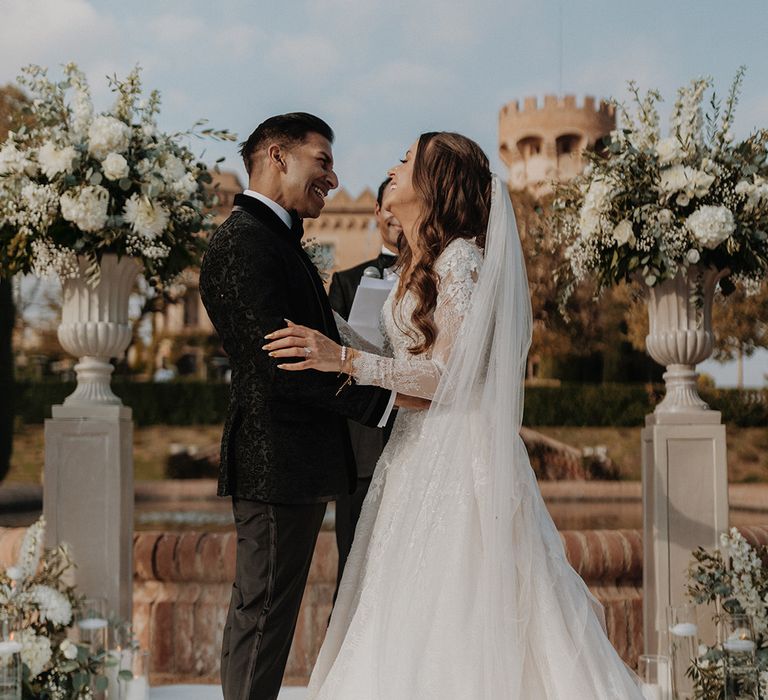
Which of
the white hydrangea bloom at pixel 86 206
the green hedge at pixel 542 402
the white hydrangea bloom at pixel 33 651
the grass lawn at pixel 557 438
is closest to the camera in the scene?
the white hydrangea bloom at pixel 33 651

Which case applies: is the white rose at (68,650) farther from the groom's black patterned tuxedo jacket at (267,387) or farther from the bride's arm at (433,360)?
the bride's arm at (433,360)

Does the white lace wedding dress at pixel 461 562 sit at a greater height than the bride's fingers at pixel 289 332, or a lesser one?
lesser

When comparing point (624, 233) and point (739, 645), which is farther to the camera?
point (624, 233)

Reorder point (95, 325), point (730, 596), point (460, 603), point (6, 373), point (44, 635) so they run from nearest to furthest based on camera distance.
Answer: point (460, 603) → point (44, 635) → point (730, 596) → point (95, 325) → point (6, 373)

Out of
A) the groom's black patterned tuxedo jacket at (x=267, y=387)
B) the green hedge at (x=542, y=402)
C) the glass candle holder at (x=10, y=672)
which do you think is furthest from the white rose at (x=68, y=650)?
the green hedge at (x=542, y=402)

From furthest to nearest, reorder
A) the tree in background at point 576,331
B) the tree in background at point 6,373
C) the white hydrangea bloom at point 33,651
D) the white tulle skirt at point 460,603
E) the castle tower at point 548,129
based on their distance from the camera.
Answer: the castle tower at point 548,129
the tree in background at point 576,331
the tree in background at point 6,373
the white hydrangea bloom at point 33,651
the white tulle skirt at point 460,603

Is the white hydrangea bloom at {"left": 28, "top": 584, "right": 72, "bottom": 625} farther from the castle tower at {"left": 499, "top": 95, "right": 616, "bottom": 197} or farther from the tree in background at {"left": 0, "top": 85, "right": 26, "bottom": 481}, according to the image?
the castle tower at {"left": 499, "top": 95, "right": 616, "bottom": 197}

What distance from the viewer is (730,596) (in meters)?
3.88

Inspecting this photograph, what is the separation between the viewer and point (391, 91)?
2761cm

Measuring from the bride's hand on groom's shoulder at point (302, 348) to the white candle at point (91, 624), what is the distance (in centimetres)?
190

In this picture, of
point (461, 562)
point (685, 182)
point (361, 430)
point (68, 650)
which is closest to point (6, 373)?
point (68, 650)

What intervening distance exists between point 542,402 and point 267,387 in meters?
19.4

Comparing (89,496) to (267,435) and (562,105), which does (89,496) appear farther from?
(562,105)

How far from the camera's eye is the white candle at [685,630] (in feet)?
12.8
